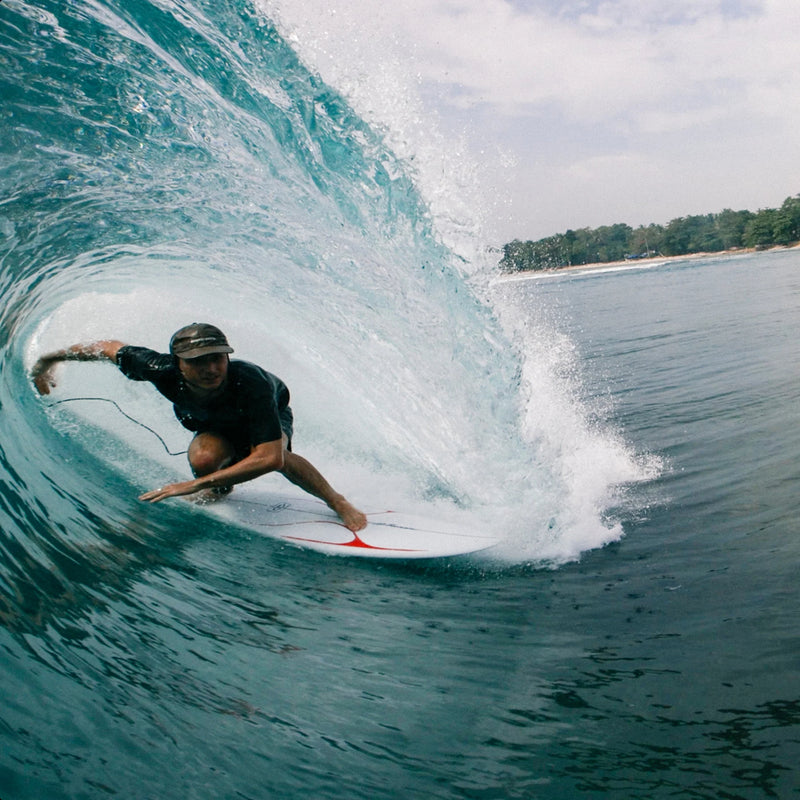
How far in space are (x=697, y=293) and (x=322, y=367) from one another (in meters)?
24.3

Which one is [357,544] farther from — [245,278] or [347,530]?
[245,278]

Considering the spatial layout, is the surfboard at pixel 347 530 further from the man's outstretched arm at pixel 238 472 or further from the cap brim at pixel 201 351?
the cap brim at pixel 201 351

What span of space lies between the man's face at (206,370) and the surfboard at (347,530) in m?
1.38

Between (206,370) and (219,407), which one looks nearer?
(206,370)

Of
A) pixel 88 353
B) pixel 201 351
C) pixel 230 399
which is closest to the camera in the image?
pixel 201 351

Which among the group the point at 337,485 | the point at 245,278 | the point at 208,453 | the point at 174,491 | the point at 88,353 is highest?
the point at 245,278

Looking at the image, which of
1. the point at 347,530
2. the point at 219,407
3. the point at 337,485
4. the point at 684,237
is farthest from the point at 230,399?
the point at 684,237

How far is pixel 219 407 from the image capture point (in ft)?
14.0

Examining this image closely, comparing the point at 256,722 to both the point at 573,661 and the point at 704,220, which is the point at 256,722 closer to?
the point at 573,661

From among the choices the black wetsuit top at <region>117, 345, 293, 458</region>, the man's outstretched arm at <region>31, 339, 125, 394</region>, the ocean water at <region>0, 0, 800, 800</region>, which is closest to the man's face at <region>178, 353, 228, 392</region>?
the black wetsuit top at <region>117, 345, 293, 458</region>

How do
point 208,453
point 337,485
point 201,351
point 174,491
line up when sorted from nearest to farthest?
point 201,351, point 174,491, point 208,453, point 337,485

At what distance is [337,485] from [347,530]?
1212 mm

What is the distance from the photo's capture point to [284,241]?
5.84 metres

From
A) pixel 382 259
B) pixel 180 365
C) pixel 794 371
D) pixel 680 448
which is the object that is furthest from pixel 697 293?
pixel 180 365
